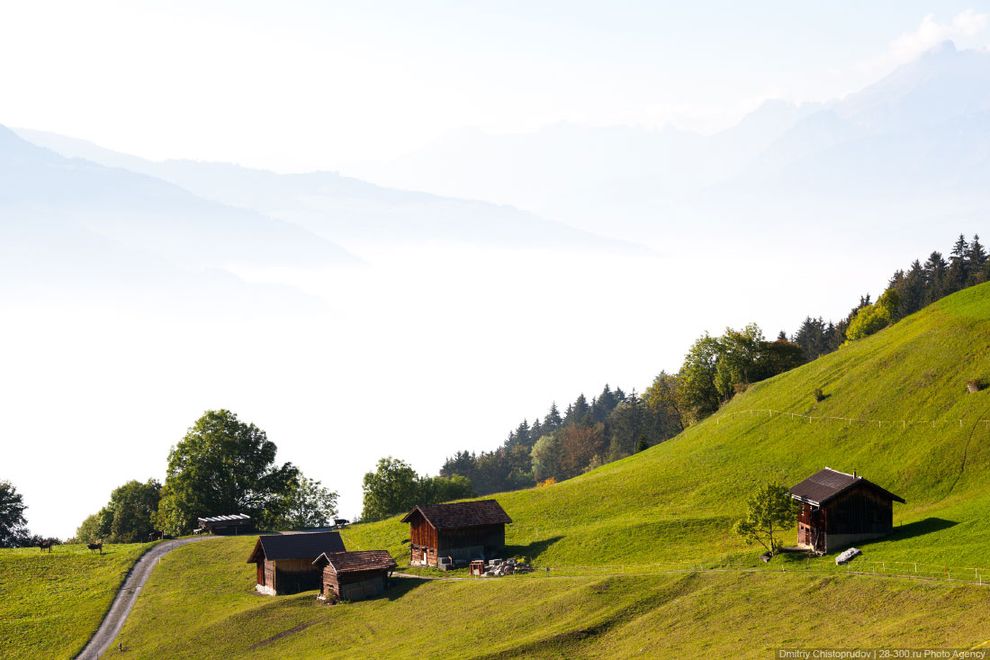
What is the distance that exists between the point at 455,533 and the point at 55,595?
38.1 metres

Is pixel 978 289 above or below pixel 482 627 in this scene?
above

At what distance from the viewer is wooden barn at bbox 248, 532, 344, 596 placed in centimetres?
8581

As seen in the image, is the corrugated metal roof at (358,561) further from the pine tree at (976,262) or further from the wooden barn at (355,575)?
the pine tree at (976,262)

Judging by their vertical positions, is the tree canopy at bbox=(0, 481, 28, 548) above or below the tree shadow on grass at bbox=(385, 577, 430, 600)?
above

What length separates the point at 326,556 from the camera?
82188 millimetres

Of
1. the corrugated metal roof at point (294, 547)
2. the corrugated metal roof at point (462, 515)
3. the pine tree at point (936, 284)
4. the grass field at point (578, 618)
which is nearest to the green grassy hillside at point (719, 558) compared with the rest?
the grass field at point (578, 618)

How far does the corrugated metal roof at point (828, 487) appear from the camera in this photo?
229 feet

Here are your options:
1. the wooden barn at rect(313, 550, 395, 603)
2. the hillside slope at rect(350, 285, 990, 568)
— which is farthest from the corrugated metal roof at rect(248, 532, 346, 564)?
the hillside slope at rect(350, 285, 990, 568)

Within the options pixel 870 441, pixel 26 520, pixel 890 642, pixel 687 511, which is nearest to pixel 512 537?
pixel 687 511

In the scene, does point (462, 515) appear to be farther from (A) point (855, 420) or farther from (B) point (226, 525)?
(B) point (226, 525)

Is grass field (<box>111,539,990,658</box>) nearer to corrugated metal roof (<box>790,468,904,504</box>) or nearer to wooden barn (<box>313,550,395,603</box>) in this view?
wooden barn (<box>313,550,395,603</box>)

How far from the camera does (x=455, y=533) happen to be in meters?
87.4

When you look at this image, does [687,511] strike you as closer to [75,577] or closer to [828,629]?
[828,629]

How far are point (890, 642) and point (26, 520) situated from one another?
124 m
